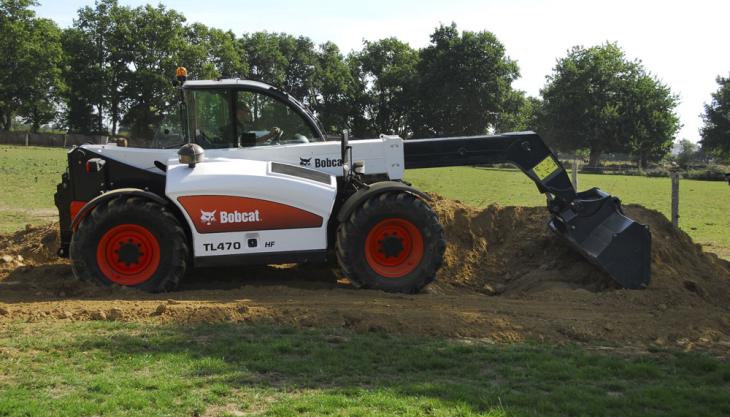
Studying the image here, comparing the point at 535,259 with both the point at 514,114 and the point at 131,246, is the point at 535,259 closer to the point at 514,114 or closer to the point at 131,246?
the point at 131,246

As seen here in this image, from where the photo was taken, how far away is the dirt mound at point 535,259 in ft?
31.5

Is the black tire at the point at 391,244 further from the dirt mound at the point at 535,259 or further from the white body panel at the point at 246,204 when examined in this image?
the dirt mound at the point at 535,259

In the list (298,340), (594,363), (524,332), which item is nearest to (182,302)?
(298,340)

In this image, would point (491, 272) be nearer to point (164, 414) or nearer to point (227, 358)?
point (227, 358)

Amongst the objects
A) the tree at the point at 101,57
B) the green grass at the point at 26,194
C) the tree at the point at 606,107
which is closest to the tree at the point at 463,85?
the tree at the point at 606,107

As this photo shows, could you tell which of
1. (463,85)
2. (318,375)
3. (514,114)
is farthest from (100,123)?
(318,375)

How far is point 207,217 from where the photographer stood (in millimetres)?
8641

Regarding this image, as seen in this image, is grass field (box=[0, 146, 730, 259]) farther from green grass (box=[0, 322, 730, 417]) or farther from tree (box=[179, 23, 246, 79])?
tree (box=[179, 23, 246, 79])

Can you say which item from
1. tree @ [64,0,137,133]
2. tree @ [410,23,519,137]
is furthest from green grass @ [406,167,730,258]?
tree @ [64,0,137,133]

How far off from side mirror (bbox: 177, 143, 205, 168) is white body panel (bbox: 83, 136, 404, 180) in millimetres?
381

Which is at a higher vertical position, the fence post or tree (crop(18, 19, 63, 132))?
tree (crop(18, 19, 63, 132))

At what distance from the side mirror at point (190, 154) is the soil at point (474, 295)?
1.61m

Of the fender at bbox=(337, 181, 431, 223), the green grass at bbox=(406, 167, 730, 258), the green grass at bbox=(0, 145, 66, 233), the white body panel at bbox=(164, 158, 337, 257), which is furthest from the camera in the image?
the green grass at bbox=(406, 167, 730, 258)

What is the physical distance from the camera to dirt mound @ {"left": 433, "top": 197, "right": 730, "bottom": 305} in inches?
378
